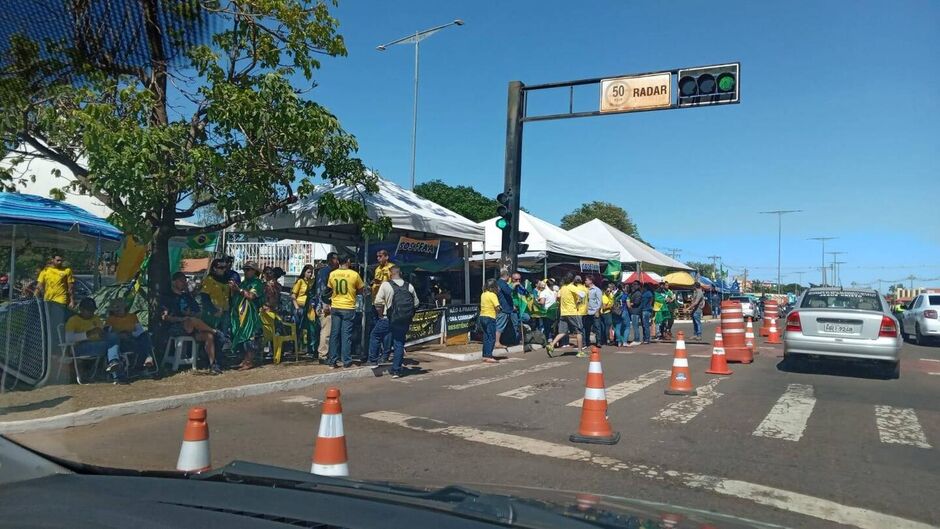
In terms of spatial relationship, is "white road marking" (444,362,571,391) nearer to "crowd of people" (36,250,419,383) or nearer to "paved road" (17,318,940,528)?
"paved road" (17,318,940,528)

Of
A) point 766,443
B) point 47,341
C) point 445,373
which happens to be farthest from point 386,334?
point 766,443

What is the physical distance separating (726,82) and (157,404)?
11386 millimetres

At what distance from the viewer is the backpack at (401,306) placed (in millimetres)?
10484

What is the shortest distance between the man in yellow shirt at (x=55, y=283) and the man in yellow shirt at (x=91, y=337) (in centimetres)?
90

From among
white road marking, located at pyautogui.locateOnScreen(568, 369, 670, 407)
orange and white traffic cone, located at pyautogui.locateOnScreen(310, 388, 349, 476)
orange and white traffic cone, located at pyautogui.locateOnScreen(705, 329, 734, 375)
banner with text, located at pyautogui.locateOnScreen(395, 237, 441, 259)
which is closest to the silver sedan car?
orange and white traffic cone, located at pyautogui.locateOnScreen(705, 329, 734, 375)

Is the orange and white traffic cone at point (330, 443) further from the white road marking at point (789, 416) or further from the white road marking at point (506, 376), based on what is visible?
the white road marking at point (506, 376)

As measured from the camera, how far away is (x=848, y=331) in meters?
11.5

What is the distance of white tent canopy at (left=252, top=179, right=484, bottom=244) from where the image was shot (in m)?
12.4

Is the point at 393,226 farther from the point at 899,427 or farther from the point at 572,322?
the point at 899,427

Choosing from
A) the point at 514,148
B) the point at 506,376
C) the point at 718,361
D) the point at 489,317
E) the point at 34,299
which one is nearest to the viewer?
the point at 34,299

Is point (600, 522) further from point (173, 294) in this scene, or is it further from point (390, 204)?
point (390, 204)

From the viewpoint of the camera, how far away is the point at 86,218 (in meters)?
10.7

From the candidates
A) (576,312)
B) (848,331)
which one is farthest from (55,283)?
(848,331)

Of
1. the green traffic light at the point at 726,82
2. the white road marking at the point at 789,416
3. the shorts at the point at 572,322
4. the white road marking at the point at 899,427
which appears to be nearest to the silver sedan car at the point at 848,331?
the white road marking at the point at 789,416
